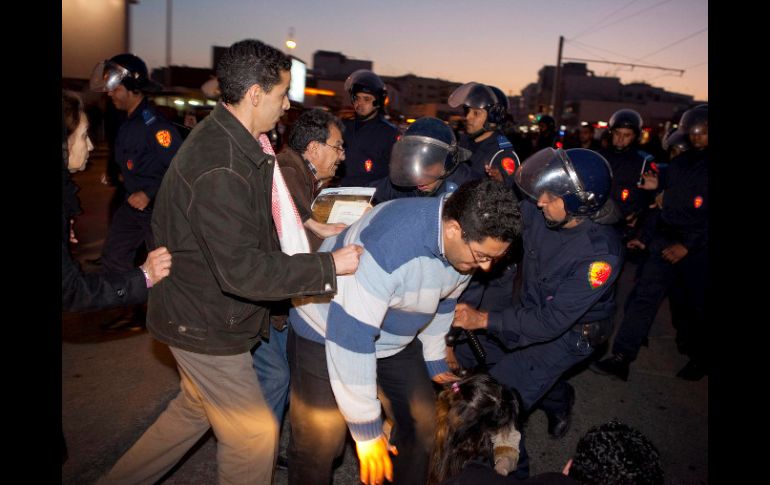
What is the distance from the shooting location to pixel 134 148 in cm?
421

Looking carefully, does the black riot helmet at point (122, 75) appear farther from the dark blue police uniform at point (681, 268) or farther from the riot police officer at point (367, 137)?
the dark blue police uniform at point (681, 268)

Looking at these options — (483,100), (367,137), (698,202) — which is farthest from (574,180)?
(367,137)

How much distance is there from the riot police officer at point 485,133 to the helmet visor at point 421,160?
61cm

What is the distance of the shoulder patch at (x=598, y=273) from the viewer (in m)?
2.86

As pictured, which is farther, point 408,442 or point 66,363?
point 66,363

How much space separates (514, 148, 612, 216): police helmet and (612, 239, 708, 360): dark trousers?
205cm

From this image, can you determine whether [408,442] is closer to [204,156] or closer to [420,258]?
[420,258]

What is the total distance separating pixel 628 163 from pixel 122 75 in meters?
5.11

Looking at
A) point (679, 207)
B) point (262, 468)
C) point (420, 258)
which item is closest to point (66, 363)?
point (262, 468)

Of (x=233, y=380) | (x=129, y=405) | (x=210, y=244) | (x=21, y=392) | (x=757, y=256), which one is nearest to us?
(x=21, y=392)

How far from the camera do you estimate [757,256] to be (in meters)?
1.69

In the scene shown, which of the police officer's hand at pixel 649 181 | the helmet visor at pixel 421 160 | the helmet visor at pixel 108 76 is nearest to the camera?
the helmet visor at pixel 421 160

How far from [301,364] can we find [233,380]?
1.00 feet

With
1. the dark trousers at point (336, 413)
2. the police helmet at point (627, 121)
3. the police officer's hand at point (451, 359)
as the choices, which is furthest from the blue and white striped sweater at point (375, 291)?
the police helmet at point (627, 121)
